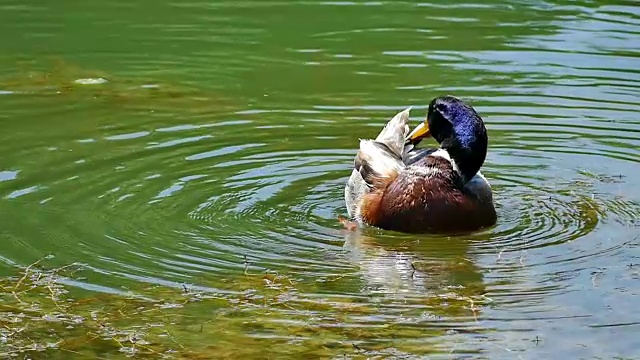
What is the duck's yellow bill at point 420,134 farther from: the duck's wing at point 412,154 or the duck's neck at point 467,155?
the duck's neck at point 467,155

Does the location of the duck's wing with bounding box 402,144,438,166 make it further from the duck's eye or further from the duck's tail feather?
the duck's eye

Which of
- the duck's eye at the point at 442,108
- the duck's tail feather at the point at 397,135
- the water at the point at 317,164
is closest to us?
the water at the point at 317,164

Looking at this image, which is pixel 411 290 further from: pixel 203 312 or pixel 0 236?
pixel 0 236

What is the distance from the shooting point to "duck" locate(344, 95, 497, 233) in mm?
8969

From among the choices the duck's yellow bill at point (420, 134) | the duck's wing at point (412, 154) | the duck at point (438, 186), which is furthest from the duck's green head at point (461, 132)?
the duck's wing at point (412, 154)

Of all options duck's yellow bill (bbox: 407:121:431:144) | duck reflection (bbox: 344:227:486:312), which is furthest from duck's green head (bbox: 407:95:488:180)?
duck reflection (bbox: 344:227:486:312)

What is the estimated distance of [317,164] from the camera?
34.8ft

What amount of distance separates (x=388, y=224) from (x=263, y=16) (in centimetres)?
755

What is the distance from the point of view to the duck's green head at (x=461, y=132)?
8.98 metres

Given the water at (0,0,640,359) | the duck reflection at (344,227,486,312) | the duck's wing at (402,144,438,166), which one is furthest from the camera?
the duck's wing at (402,144,438,166)

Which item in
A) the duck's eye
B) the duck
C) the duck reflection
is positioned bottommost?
the duck reflection

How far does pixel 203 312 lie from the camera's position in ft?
23.9

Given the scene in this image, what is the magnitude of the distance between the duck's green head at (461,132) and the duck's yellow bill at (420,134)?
0.58ft

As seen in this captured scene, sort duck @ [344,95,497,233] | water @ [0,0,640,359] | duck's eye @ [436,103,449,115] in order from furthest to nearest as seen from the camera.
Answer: duck's eye @ [436,103,449,115] → duck @ [344,95,497,233] → water @ [0,0,640,359]
